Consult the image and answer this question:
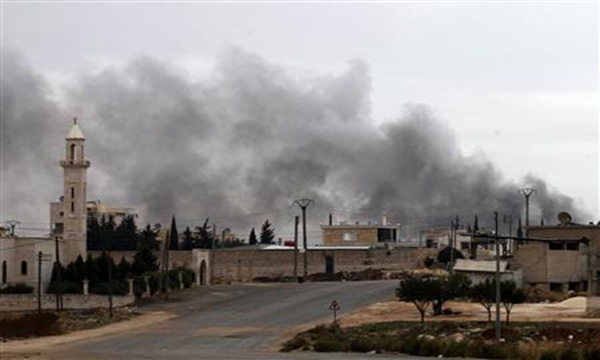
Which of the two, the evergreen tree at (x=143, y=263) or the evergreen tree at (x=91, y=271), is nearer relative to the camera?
the evergreen tree at (x=91, y=271)

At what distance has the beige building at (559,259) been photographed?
278 feet

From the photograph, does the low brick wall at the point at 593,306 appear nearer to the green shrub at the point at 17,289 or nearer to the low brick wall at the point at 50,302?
the low brick wall at the point at 50,302

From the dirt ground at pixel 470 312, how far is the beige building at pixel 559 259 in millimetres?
6827

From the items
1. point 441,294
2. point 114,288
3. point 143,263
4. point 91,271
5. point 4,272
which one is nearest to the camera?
point 441,294

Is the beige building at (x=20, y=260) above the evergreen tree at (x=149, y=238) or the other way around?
the other way around

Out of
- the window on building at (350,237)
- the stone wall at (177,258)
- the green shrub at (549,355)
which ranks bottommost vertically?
the green shrub at (549,355)

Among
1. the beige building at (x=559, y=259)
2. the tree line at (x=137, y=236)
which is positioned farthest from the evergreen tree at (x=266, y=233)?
the beige building at (x=559, y=259)

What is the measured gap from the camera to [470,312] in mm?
72375

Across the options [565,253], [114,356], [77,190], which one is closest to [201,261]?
[77,190]

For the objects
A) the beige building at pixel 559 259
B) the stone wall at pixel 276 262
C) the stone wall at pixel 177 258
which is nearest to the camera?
the beige building at pixel 559 259

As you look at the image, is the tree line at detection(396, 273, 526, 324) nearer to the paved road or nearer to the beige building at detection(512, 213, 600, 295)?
the paved road

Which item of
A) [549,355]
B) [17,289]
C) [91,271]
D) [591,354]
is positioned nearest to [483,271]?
[91,271]

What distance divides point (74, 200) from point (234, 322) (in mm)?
24701

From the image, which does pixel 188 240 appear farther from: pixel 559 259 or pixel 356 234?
pixel 559 259
